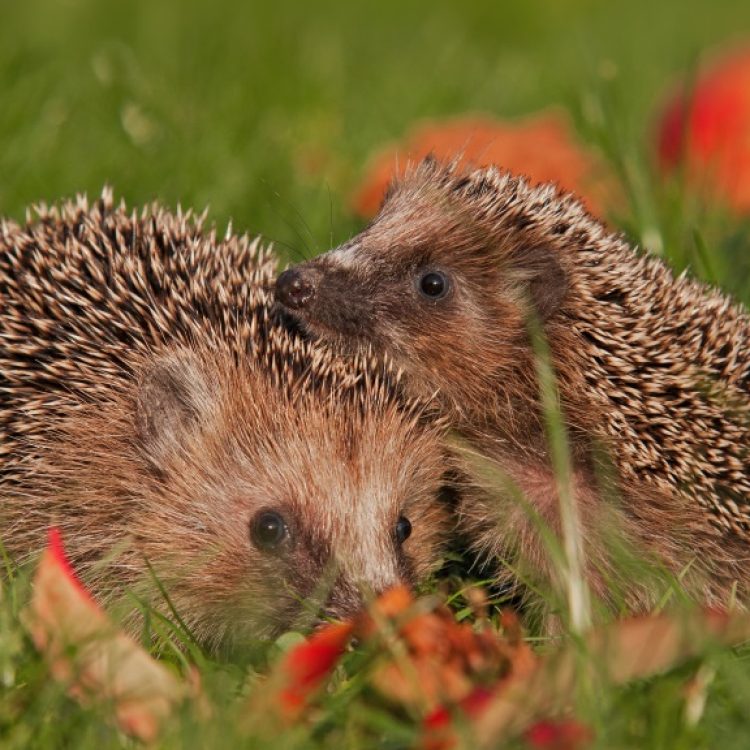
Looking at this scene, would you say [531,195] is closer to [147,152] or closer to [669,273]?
[669,273]

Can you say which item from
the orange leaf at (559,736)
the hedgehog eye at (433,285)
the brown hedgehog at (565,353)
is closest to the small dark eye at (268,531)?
the brown hedgehog at (565,353)

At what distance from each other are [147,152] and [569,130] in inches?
82.8

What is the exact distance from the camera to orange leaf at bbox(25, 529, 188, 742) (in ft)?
6.93

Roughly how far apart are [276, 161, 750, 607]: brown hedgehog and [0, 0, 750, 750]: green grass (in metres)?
0.56

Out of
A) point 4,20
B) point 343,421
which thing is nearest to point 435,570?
point 343,421

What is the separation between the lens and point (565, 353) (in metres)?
3.13

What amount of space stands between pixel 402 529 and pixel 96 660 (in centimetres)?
96

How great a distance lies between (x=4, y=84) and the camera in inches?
187

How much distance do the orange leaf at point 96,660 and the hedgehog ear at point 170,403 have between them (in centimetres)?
66

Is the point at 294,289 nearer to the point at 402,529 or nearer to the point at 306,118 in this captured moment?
the point at 402,529

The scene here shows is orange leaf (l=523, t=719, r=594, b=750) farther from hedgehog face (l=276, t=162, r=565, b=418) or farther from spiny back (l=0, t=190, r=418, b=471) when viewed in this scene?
hedgehog face (l=276, t=162, r=565, b=418)

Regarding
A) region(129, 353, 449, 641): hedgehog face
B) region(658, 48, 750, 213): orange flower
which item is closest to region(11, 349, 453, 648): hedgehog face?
region(129, 353, 449, 641): hedgehog face

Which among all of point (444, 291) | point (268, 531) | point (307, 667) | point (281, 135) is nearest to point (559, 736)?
point (307, 667)

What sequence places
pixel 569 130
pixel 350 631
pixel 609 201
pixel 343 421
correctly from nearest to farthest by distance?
pixel 350 631 < pixel 343 421 < pixel 609 201 < pixel 569 130
